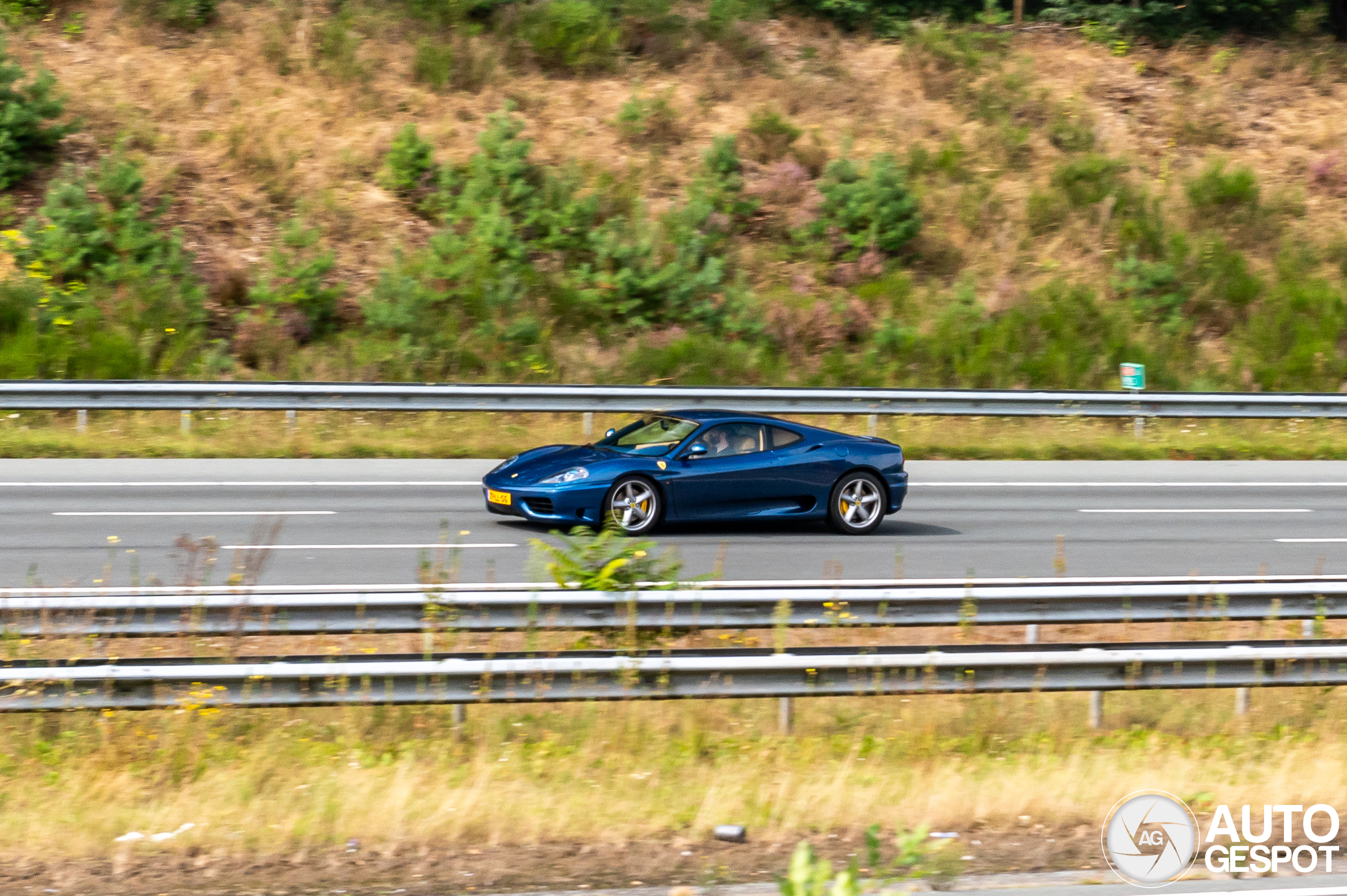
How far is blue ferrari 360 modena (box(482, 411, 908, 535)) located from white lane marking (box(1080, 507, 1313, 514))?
3136 millimetres

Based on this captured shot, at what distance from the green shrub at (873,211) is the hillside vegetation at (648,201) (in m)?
0.06

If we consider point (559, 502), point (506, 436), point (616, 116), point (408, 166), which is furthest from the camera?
point (616, 116)

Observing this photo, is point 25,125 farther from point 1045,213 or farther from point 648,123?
point 1045,213

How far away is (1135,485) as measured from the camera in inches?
658

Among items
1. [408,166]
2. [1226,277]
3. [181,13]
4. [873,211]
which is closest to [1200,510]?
[873,211]

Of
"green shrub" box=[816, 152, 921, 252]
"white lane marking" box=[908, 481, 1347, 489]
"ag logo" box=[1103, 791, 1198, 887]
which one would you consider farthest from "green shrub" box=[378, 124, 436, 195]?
"ag logo" box=[1103, 791, 1198, 887]

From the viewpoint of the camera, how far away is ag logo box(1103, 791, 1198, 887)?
5.41 meters

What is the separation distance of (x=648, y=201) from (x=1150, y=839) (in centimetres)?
2163

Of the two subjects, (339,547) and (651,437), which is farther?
(651,437)

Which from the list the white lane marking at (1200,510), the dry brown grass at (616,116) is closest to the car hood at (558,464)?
the white lane marking at (1200,510)

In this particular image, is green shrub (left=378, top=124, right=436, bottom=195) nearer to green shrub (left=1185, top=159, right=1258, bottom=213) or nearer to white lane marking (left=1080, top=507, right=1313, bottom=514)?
white lane marking (left=1080, top=507, right=1313, bottom=514)

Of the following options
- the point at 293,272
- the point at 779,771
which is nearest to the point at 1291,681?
the point at 779,771

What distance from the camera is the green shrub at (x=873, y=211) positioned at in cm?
2528

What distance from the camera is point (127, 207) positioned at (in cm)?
2183
